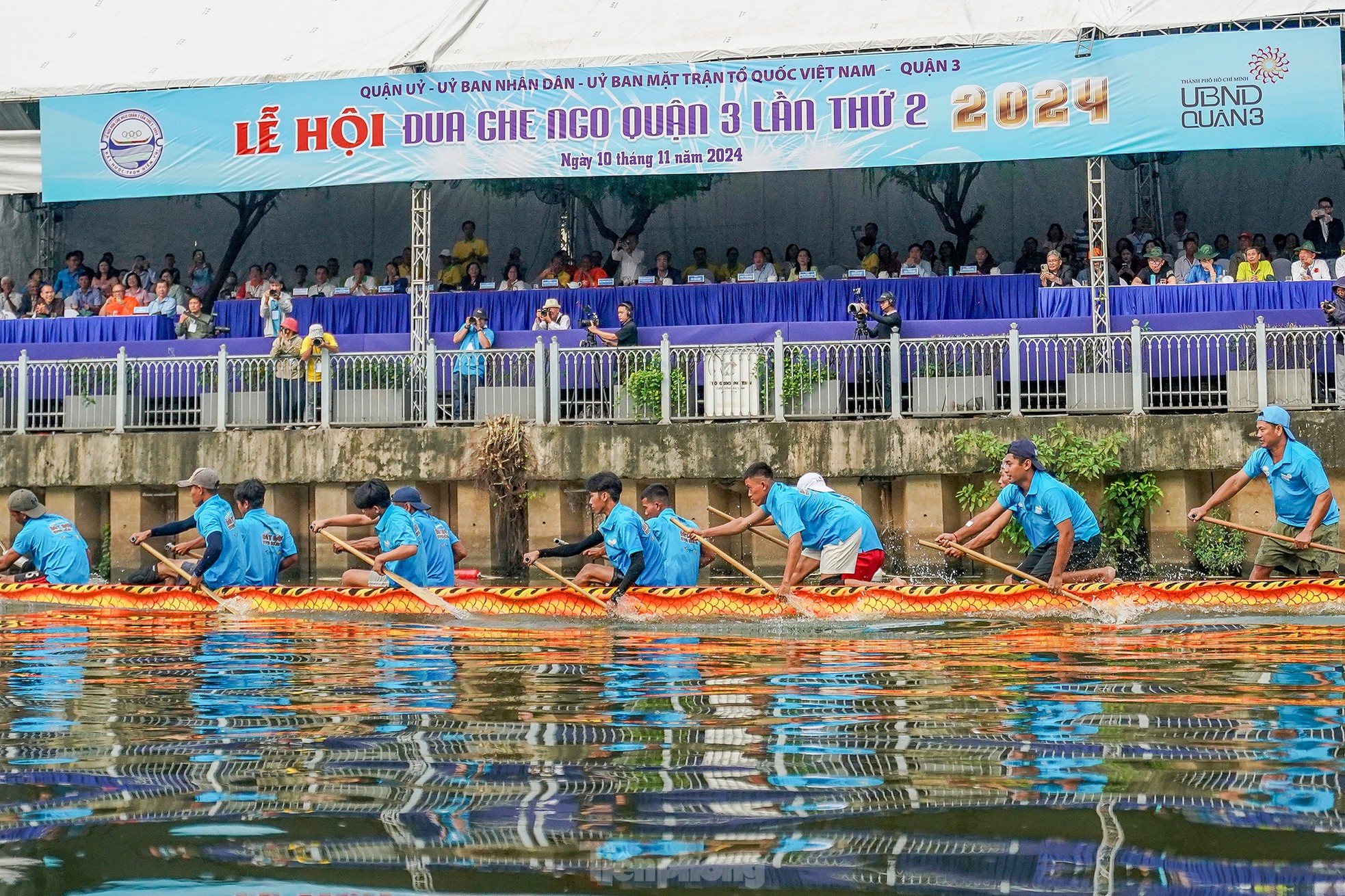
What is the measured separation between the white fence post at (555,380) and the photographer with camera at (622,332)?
0.73m

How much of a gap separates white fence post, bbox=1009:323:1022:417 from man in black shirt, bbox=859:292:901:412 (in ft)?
4.28

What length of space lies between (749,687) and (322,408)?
11411 millimetres

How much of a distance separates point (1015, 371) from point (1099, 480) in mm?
1545

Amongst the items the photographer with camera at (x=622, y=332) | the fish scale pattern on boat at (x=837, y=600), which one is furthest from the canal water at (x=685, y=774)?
the photographer with camera at (x=622, y=332)

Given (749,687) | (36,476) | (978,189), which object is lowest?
(749,687)

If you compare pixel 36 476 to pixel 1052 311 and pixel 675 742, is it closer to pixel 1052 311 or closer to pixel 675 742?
pixel 1052 311

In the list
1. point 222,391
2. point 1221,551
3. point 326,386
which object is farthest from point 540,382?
point 1221,551

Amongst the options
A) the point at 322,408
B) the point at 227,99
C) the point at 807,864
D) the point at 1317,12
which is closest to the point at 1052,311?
the point at 1317,12

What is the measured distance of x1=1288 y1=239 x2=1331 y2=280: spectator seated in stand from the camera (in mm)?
18594

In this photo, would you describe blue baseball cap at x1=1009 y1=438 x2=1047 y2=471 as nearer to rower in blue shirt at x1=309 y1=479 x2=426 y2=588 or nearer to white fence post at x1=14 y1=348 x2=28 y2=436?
rower in blue shirt at x1=309 y1=479 x2=426 y2=588

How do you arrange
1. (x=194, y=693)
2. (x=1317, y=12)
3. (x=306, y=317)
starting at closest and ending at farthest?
(x=194, y=693) < (x=1317, y=12) < (x=306, y=317)

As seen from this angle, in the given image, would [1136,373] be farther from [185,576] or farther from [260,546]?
[185,576]

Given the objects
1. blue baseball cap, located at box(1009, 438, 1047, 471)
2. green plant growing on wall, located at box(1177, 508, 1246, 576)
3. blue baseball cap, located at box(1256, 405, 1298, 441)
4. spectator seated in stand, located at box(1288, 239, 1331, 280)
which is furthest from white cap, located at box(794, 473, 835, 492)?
spectator seated in stand, located at box(1288, 239, 1331, 280)

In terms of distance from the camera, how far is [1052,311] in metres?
18.5
